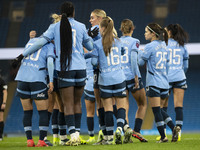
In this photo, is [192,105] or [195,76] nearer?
[192,105]

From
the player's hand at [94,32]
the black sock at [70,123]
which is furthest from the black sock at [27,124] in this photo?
the player's hand at [94,32]

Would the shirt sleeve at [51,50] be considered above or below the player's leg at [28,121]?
above

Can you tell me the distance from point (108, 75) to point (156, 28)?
1321mm

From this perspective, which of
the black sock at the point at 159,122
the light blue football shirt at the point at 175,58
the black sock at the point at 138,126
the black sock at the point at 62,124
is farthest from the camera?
the light blue football shirt at the point at 175,58

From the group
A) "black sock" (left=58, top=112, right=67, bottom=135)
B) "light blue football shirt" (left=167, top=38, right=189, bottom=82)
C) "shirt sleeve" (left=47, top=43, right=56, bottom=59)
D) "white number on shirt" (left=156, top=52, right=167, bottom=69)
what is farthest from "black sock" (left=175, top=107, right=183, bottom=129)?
"shirt sleeve" (left=47, top=43, right=56, bottom=59)

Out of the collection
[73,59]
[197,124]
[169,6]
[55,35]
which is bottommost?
[197,124]

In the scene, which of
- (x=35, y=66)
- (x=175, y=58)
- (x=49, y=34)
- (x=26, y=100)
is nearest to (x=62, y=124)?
(x=26, y=100)

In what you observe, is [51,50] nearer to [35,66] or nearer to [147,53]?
[35,66]

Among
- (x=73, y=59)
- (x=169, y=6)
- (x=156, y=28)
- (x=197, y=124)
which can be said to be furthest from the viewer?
(x=169, y=6)

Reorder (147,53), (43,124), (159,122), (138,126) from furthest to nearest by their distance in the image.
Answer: (138,126) → (147,53) → (159,122) → (43,124)

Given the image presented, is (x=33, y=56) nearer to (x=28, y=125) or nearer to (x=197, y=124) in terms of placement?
(x=28, y=125)

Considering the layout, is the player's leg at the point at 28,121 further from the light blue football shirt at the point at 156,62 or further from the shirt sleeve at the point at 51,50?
the light blue football shirt at the point at 156,62

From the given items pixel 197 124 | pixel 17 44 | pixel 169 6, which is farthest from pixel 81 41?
pixel 169 6

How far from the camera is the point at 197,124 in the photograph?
685 inches
